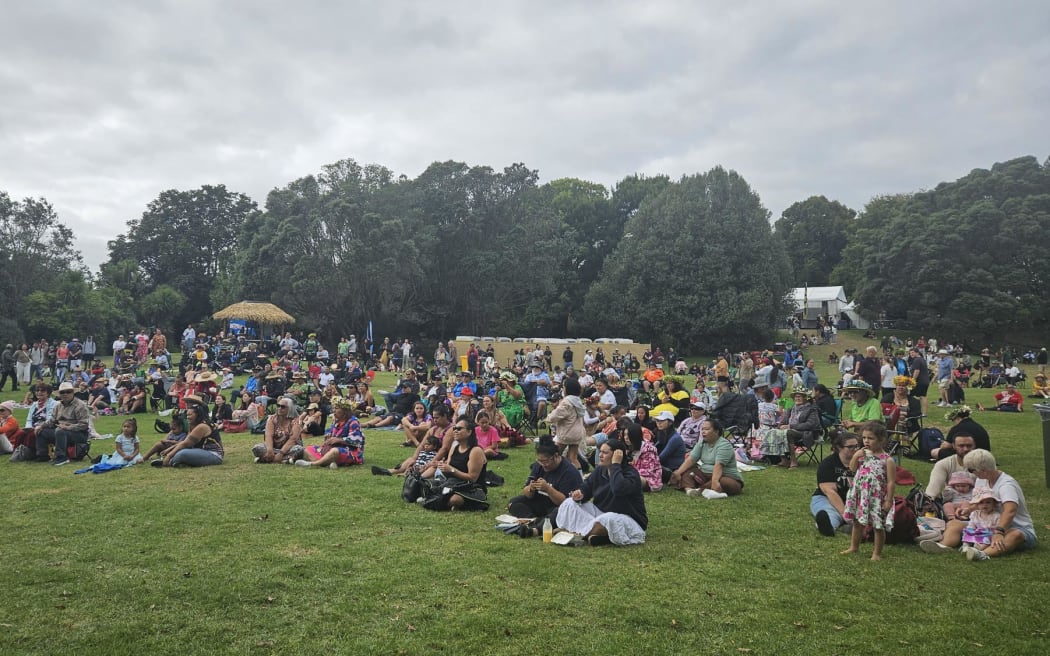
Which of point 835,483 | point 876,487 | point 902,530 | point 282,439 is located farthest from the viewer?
point 282,439

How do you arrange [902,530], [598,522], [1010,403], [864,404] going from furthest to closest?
1. [1010,403]
2. [864,404]
3. [598,522]
4. [902,530]

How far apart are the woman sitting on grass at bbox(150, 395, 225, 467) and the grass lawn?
200 centimetres

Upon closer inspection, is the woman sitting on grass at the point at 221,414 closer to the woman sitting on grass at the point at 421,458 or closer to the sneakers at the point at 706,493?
the woman sitting on grass at the point at 421,458

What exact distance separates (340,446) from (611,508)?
210 inches

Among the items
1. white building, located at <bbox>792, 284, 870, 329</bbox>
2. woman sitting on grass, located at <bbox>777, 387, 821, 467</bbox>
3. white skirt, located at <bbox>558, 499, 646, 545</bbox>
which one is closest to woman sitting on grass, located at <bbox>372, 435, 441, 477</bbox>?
white skirt, located at <bbox>558, 499, 646, 545</bbox>

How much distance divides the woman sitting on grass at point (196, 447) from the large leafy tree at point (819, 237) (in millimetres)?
70882

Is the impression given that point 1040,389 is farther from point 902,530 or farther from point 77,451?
point 77,451

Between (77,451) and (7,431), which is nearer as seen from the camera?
(77,451)

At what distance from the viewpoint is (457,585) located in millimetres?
5551

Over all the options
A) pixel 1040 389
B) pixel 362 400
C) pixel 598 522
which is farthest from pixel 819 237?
pixel 598 522

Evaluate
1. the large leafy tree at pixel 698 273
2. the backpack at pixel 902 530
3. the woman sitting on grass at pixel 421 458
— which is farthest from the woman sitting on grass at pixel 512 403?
the large leafy tree at pixel 698 273

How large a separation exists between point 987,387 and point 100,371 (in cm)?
2874

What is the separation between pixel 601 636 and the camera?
15.3 feet

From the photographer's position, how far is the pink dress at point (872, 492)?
20.3ft
